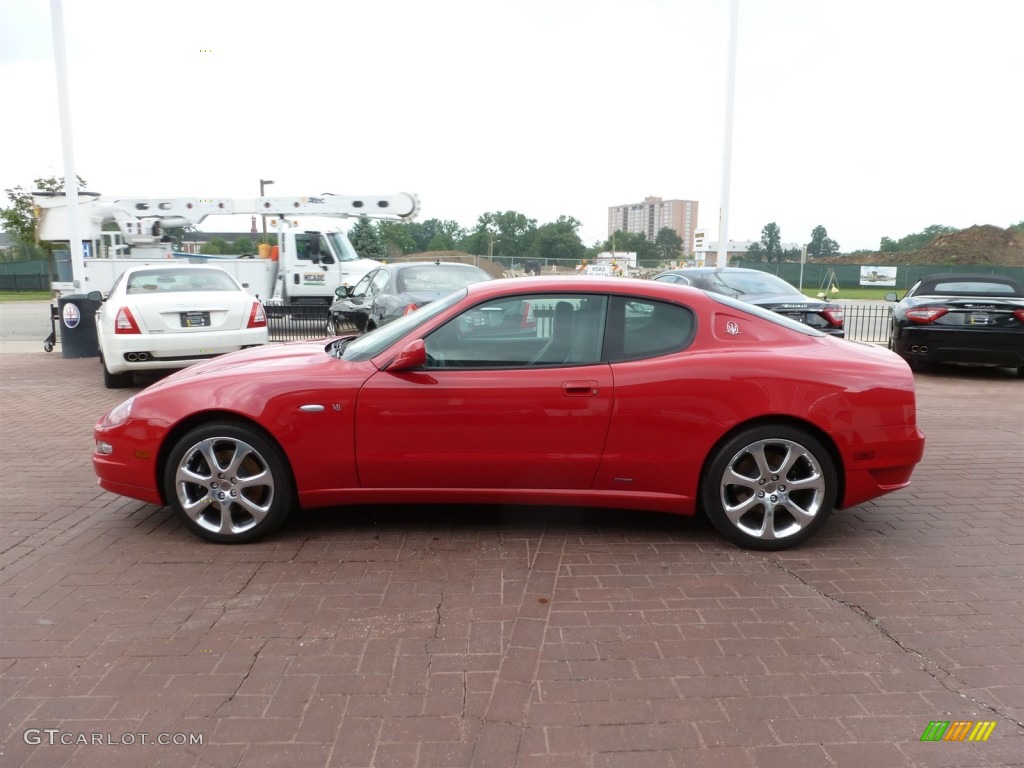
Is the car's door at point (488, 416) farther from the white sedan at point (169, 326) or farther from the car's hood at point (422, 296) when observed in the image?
the car's hood at point (422, 296)

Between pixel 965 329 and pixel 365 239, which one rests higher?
pixel 365 239

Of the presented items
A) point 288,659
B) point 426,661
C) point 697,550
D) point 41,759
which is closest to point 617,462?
point 697,550

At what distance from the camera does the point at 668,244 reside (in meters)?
80.1

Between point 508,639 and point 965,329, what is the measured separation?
986 centimetres

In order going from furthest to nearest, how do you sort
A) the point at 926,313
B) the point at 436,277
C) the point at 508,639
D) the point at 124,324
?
the point at 436,277, the point at 926,313, the point at 124,324, the point at 508,639

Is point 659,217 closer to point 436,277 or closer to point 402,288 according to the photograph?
point 436,277

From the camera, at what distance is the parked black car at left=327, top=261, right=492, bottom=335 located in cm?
Answer: 1075

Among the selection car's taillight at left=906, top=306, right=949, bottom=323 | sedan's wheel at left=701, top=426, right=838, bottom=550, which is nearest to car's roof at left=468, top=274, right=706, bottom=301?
sedan's wheel at left=701, top=426, right=838, bottom=550

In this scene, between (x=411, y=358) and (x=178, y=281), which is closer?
(x=411, y=358)

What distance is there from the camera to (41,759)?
2.58 metres

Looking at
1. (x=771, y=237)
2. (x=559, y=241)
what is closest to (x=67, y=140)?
(x=559, y=241)

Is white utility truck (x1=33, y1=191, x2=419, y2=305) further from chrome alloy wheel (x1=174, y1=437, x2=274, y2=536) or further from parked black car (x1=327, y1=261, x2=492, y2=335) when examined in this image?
chrome alloy wheel (x1=174, y1=437, x2=274, y2=536)

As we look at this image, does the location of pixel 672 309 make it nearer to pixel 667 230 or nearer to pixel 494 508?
pixel 494 508

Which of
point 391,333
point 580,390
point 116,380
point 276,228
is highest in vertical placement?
point 276,228
